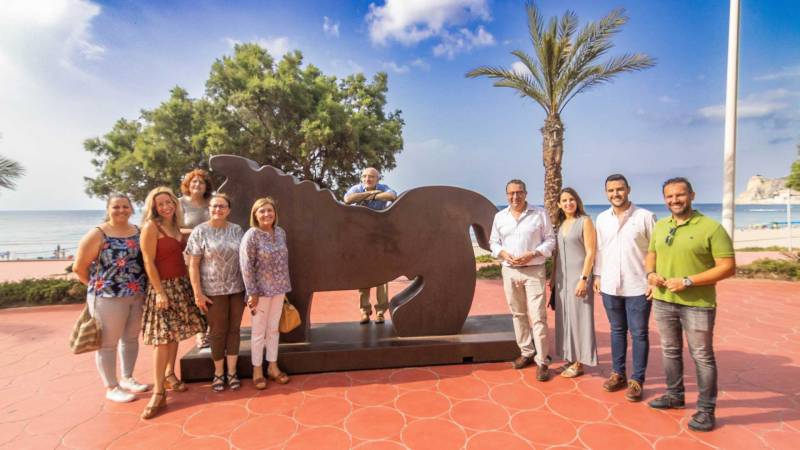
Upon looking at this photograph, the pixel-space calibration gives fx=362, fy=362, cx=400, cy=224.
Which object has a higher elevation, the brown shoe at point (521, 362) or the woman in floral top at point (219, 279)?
the woman in floral top at point (219, 279)

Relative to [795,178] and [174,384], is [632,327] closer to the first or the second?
[174,384]

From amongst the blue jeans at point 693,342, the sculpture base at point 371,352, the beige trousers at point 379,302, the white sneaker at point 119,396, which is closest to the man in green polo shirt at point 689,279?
the blue jeans at point 693,342

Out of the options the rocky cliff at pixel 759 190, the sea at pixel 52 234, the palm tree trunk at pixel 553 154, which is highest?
the rocky cliff at pixel 759 190

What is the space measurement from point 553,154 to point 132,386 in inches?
367

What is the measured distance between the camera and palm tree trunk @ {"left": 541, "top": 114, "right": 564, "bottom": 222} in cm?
925

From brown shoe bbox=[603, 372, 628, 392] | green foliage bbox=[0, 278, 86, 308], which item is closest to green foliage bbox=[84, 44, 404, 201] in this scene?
green foliage bbox=[0, 278, 86, 308]

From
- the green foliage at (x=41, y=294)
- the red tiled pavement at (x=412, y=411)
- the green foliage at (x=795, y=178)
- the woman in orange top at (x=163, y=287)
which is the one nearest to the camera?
the red tiled pavement at (x=412, y=411)

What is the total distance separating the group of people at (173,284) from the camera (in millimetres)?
3000

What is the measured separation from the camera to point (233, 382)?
11.0 feet

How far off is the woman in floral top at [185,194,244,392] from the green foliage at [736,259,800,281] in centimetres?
1021

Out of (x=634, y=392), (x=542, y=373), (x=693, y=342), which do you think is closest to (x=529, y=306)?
(x=542, y=373)

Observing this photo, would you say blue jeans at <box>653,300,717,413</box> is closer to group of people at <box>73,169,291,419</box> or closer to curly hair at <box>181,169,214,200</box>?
group of people at <box>73,169,291,419</box>

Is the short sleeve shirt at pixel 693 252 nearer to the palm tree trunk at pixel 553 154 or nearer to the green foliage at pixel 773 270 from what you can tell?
the palm tree trunk at pixel 553 154

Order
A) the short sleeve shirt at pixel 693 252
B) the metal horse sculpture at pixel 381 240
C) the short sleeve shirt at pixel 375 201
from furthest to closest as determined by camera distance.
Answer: the short sleeve shirt at pixel 375 201 < the metal horse sculpture at pixel 381 240 < the short sleeve shirt at pixel 693 252
